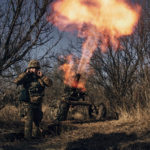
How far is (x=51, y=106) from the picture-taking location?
11.3 meters

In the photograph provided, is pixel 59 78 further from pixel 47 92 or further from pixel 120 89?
pixel 120 89

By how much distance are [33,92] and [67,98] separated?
14.2 feet

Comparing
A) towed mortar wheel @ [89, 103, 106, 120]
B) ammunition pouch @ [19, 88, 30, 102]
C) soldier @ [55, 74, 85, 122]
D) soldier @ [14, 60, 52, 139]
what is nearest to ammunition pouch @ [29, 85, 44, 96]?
soldier @ [14, 60, 52, 139]

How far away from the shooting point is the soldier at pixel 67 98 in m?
10.5

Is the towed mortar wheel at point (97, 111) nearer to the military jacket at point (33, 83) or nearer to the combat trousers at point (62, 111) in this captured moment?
the combat trousers at point (62, 111)

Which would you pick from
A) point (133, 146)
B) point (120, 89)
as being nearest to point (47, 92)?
point (120, 89)

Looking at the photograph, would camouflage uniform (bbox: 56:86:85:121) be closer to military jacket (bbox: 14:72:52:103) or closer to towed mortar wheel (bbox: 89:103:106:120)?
towed mortar wheel (bbox: 89:103:106:120)

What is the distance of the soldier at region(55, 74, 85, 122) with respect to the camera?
1051 cm

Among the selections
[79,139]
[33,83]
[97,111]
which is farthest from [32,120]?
[97,111]

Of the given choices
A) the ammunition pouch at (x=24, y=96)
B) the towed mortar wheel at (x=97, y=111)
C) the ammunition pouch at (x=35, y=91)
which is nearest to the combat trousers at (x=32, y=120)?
the ammunition pouch at (x=24, y=96)

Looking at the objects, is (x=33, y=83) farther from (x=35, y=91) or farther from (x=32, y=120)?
(x=32, y=120)

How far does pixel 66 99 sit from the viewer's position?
10.7 metres

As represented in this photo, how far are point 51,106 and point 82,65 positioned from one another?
3.13m

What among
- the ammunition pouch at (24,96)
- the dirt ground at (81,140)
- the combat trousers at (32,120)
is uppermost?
the ammunition pouch at (24,96)
